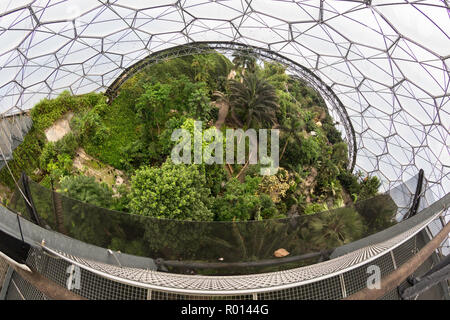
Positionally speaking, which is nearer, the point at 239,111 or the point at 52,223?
the point at 52,223

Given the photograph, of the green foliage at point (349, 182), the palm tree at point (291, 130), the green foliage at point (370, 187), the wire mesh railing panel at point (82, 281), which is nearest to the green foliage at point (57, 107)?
the palm tree at point (291, 130)

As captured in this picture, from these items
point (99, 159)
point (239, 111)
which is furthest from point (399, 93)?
point (99, 159)

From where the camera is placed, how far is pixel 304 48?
2267 centimetres

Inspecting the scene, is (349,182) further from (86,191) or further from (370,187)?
(86,191)

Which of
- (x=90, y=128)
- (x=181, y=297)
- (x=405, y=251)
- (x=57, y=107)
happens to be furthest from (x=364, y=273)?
(x=57, y=107)

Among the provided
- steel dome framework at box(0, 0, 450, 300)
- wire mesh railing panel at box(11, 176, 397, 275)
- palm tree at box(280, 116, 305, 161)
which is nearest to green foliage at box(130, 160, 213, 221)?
wire mesh railing panel at box(11, 176, 397, 275)

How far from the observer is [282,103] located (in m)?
26.3

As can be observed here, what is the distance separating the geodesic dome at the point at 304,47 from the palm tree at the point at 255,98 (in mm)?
3815

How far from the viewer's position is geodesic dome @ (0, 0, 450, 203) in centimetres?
1546

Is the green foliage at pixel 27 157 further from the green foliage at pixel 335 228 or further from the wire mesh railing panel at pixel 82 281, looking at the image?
the green foliage at pixel 335 228

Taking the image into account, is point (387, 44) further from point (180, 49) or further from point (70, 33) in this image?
point (70, 33)

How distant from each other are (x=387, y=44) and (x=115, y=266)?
19.6 m

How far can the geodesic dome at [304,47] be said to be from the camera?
50.7ft

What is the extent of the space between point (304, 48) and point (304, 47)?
164 mm
